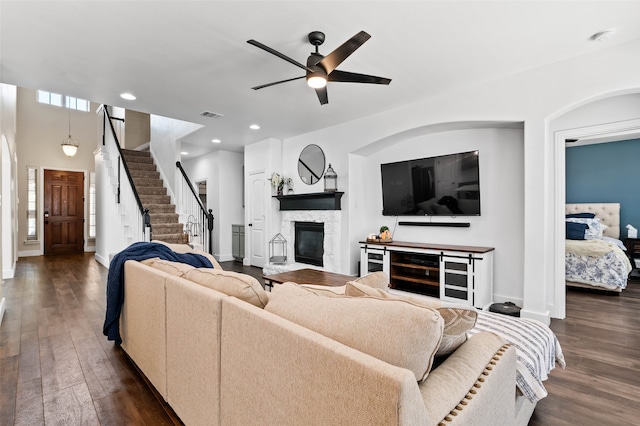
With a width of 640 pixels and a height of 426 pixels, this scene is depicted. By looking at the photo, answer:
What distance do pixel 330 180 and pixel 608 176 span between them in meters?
5.05

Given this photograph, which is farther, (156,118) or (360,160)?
(156,118)

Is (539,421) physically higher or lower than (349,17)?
lower

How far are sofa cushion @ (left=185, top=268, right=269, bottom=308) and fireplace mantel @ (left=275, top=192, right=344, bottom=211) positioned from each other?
3.60 m

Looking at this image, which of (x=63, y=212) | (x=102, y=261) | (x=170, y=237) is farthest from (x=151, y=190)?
(x=63, y=212)

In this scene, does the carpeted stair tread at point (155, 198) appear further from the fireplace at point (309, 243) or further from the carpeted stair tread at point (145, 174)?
the fireplace at point (309, 243)

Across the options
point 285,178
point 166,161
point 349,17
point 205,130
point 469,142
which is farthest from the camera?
point 166,161

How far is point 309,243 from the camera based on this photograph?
227 inches

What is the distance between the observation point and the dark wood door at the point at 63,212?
838 centimetres

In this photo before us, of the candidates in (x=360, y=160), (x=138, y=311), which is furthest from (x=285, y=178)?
(x=138, y=311)

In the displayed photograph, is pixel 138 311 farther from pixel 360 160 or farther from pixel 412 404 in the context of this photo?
pixel 360 160

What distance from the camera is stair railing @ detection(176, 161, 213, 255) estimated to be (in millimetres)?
6051

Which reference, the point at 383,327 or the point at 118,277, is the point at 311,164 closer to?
the point at 118,277

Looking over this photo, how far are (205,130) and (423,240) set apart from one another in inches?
165

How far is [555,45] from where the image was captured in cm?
279
